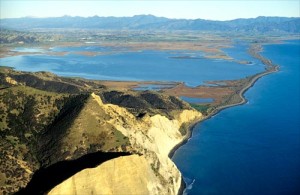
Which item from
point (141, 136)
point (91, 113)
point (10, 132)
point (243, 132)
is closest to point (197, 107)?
point (243, 132)

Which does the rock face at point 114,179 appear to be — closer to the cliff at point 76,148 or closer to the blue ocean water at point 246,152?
the cliff at point 76,148

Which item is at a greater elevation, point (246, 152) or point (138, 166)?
point (138, 166)

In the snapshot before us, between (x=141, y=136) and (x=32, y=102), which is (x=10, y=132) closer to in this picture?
(x=32, y=102)

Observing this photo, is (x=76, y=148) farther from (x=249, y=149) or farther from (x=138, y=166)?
(x=249, y=149)

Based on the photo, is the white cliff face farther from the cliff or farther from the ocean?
the ocean

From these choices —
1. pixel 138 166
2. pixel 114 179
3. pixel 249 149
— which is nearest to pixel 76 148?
pixel 138 166

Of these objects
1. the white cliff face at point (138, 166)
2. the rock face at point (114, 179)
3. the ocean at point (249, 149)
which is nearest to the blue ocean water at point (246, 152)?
the ocean at point (249, 149)

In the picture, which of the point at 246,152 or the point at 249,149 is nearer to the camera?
the point at 246,152

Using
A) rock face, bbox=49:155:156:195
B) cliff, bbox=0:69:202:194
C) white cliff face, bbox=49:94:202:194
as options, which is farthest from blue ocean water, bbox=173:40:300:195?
rock face, bbox=49:155:156:195
